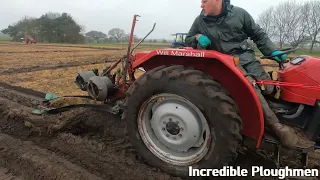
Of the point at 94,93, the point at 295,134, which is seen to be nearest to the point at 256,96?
the point at 295,134

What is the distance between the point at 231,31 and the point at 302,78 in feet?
2.69

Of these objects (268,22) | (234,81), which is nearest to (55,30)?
(268,22)

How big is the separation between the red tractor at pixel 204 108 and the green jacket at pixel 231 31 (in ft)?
1.26

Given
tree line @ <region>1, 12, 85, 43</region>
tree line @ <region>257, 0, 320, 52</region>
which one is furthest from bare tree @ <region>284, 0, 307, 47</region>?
tree line @ <region>1, 12, 85, 43</region>

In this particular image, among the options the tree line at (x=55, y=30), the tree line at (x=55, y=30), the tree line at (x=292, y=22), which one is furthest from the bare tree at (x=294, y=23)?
the tree line at (x=55, y=30)

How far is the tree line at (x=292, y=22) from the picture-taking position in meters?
39.7

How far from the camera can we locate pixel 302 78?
100 inches

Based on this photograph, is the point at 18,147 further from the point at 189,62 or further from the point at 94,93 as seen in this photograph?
the point at 189,62

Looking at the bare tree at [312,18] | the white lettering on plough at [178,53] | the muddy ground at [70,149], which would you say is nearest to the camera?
the white lettering on plough at [178,53]

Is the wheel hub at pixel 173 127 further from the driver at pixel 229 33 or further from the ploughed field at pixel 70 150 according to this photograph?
the driver at pixel 229 33

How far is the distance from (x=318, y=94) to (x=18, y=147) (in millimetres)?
3271

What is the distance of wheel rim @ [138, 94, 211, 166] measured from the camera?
2561 millimetres

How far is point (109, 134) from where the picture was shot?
12.2 feet

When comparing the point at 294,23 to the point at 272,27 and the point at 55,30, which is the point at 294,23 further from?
the point at 55,30
